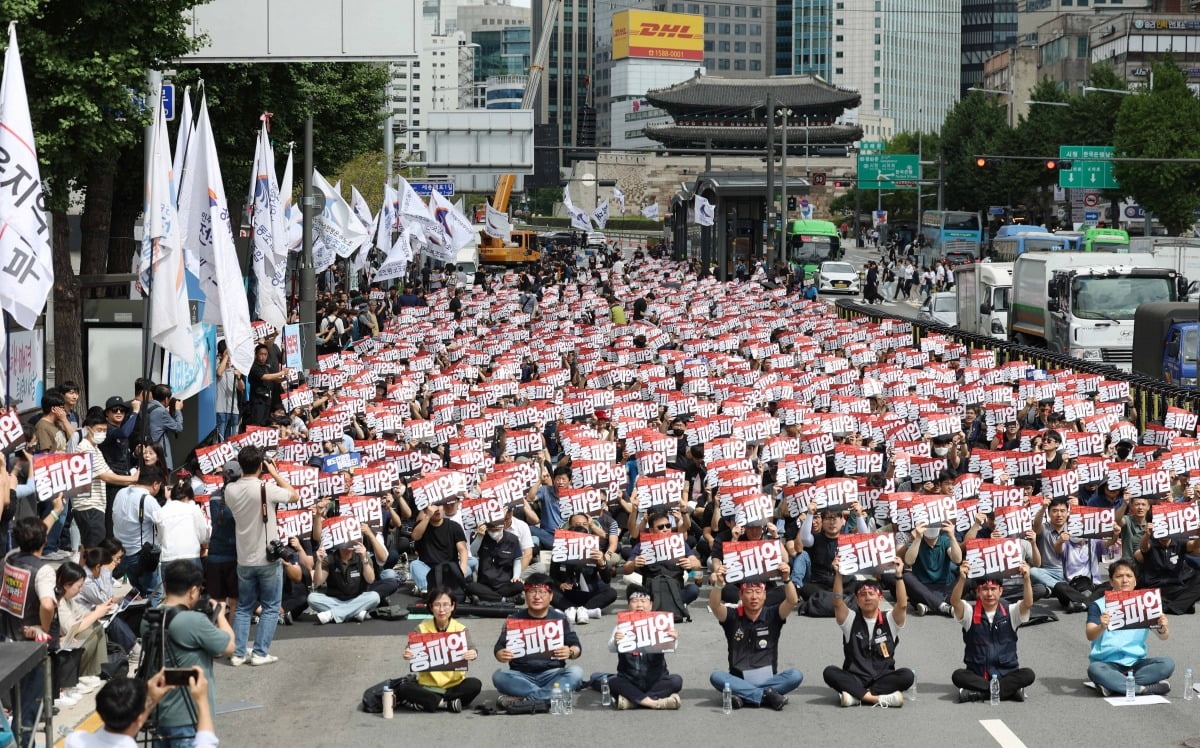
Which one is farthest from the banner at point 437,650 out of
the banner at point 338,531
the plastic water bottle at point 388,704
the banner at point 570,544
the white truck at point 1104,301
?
the white truck at point 1104,301

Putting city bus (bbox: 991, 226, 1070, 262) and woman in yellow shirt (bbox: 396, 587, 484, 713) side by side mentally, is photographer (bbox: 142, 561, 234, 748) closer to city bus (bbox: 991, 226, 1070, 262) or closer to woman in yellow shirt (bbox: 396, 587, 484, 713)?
woman in yellow shirt (bbox: 396, 587, 484, 713)

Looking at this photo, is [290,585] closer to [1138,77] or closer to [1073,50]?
[1138,77]

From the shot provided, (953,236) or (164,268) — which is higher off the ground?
(953,236)

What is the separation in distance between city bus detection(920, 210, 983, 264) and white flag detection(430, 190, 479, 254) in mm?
43433

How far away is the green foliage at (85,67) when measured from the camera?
845 inches

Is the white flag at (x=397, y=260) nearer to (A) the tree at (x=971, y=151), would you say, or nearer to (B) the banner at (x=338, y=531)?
(B) the banner at (x=338, y=531)

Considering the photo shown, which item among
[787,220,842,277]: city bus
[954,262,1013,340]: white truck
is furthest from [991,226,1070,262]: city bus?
[787,220,842,277]: city bus

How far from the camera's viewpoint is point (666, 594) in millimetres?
15734

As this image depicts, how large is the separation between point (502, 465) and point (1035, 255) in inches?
920

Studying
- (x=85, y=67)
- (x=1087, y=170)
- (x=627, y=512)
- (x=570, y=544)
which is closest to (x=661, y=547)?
(x=570, y=544)

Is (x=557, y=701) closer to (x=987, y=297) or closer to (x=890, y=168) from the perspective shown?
(x=987, y=297)

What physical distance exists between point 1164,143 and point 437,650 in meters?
61.0

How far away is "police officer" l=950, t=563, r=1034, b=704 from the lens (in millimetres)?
12828

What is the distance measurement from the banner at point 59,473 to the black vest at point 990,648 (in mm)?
7119
